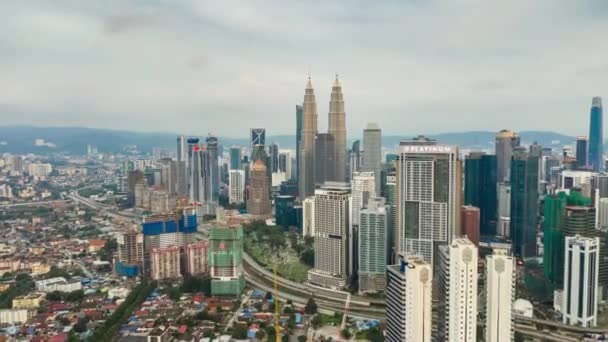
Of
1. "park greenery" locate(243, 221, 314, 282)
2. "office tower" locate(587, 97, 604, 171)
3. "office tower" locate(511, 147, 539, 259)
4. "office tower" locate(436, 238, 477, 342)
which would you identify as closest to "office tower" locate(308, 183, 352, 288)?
"park greenery" locate(243, 221, 314, 282)

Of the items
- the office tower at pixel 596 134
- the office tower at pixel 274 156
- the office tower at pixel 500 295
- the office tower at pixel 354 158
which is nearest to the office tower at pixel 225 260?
the office tower at pixel 500 295

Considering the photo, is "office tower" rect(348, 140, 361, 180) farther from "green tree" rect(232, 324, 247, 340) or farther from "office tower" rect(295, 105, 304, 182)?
"green tree" rect(232, 324, 247, 340)

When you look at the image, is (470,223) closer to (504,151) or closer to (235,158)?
(504,151)

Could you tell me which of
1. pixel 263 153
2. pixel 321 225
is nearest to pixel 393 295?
pixel 321 225

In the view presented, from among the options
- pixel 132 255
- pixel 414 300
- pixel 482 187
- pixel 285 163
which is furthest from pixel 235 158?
pixel 414 300

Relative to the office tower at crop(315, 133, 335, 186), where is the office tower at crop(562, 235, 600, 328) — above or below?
below

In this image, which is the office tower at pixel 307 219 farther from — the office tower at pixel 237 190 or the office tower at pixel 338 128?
the office tower at pixel 237 190

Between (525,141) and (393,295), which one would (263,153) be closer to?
(525,141)
